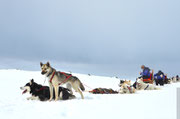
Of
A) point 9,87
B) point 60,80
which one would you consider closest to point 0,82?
point 9,87

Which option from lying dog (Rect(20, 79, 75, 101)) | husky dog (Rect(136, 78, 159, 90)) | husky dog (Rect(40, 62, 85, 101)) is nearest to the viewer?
husky dog (Rect(40, 62, 85, 101))

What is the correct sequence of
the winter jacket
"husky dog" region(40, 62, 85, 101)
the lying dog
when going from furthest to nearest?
the winter jacket
the lying dog
"husky dog" region(40, 62, 85, 101)

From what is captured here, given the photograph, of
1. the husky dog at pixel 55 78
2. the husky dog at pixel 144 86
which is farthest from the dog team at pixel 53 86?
the husky dog at pixel 144 86

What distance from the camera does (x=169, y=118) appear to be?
11.3 feet

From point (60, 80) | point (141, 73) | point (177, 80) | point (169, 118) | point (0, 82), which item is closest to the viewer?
point (169, 118)

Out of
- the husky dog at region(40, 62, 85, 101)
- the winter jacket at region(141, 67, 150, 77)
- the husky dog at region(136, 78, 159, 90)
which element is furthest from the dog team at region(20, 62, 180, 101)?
the winter jacket at region(141, 67, 150, 77)

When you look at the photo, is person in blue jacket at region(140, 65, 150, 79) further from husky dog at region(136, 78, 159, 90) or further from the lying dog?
the lying dog

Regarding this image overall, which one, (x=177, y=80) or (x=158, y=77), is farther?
(x=177, y=80)

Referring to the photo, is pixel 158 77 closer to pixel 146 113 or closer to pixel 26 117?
pixel 146 113

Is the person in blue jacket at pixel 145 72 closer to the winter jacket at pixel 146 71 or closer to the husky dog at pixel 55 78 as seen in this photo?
the winter jacket at pixel 146 71

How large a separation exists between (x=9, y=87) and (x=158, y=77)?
12081 millimetres

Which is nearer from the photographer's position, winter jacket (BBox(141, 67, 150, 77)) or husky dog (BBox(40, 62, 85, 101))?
husky dog (BBox(40, 62, 85, 101))

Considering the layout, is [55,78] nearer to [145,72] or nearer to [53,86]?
[53,86]

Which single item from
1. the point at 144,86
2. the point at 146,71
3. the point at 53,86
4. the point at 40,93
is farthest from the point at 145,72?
the point at 40,93
